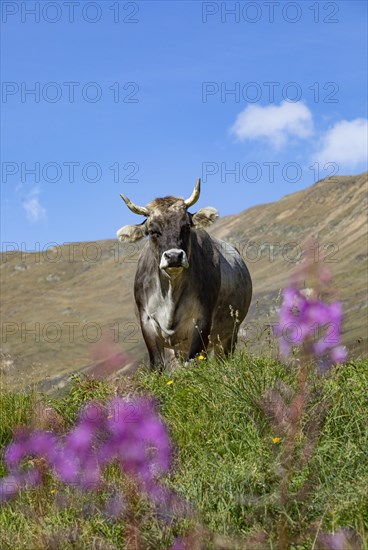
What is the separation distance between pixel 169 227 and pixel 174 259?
729 mm

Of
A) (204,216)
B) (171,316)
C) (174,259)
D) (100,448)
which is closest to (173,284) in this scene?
(171,316)

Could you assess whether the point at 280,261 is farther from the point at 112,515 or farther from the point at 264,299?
the point at 112,515

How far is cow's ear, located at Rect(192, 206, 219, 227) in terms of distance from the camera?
12.6 metres

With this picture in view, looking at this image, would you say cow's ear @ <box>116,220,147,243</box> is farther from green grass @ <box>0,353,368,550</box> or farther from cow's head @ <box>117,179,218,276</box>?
green grass @ <box>0,353,368,550</box>

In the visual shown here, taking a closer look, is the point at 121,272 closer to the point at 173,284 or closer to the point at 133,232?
the point at 133,232

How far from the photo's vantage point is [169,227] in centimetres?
1180

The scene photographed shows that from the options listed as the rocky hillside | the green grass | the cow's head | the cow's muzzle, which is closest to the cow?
the cow's head

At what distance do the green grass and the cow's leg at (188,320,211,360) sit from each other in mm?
3249

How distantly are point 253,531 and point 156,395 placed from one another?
2877 millimetres

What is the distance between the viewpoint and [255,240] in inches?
6909

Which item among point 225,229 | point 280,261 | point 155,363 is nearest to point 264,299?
point 280,261

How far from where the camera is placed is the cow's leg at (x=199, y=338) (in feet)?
39.1

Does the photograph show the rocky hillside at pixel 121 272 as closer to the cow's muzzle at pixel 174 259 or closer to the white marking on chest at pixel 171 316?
the white marking on chest at pixel 171 316

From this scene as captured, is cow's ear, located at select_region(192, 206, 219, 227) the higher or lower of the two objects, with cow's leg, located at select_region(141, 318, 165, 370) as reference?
higher
